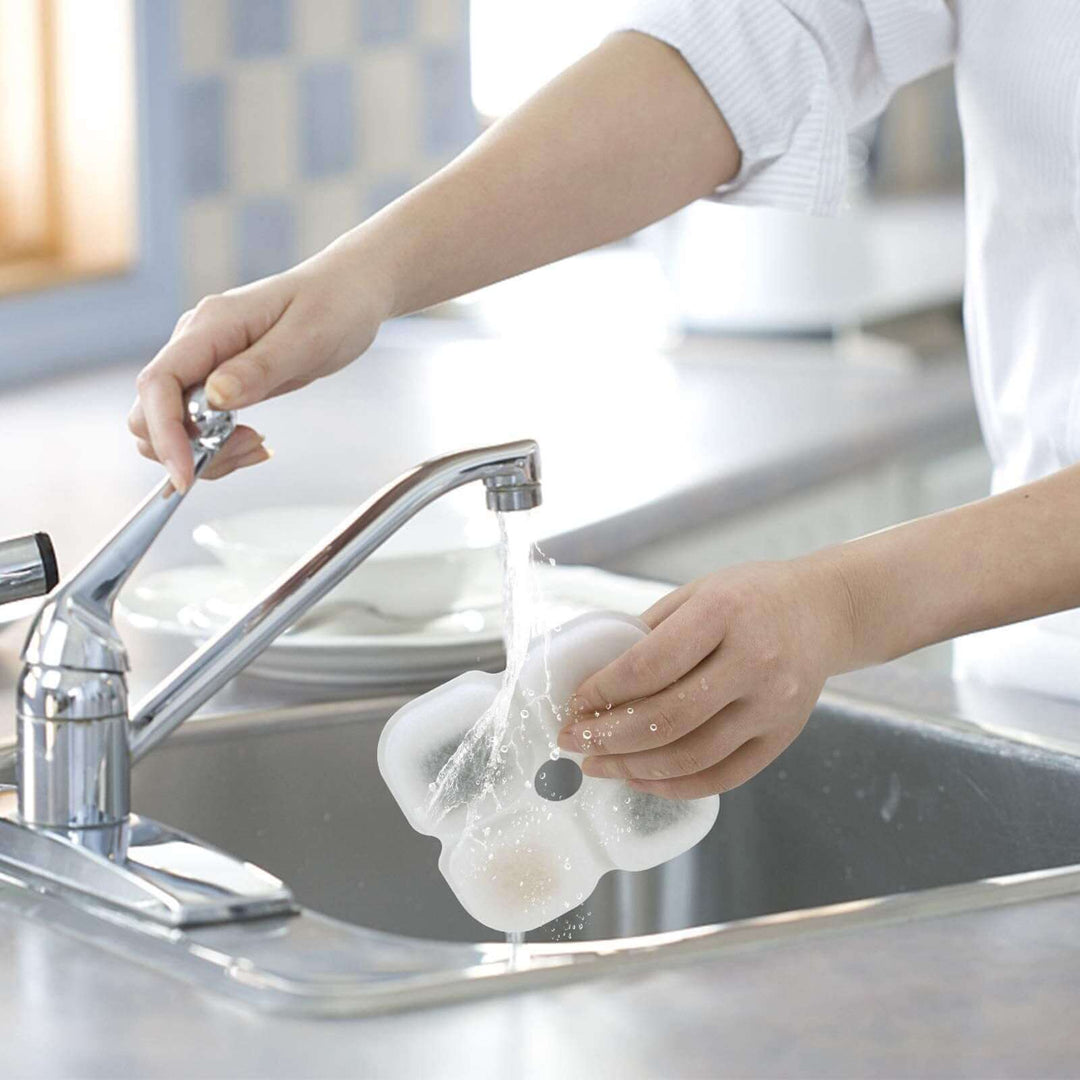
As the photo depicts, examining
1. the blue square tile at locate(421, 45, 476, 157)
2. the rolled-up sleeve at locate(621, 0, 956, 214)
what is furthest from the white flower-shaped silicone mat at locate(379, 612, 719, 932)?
the blue square tile at locate(421, 45, 476, 157)

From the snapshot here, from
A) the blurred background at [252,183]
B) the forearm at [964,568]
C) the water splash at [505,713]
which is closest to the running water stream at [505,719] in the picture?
the water splash at [505,713]

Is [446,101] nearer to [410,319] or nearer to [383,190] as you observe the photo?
[383,190]

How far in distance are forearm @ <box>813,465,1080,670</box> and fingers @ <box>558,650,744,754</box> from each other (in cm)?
6

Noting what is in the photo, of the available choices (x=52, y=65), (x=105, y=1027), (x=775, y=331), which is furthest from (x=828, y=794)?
(x=52, y=65)

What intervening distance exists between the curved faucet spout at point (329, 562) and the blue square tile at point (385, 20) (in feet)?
4.69

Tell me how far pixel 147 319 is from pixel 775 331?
0.64 m

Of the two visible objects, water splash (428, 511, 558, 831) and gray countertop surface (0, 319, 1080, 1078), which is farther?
water splash (428, 511, 558, 831)

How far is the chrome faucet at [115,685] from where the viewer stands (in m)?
0.78

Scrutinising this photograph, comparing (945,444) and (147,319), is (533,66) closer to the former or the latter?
(147,319)

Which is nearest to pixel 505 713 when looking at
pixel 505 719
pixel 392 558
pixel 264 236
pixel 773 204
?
pixel 505 719

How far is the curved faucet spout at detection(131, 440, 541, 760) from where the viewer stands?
0.78 metres

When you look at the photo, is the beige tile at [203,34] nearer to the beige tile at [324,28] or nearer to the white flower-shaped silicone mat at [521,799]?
the beige tile at [324,28]

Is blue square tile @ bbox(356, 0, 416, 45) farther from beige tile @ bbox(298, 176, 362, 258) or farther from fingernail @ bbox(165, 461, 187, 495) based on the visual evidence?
fingernail @ bbox(165, 461, 187, 495)

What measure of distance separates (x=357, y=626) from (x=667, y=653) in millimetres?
386
